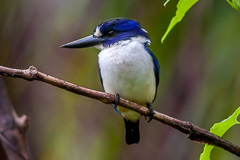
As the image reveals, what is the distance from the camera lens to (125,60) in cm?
259

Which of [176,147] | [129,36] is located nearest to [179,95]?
[176,147]

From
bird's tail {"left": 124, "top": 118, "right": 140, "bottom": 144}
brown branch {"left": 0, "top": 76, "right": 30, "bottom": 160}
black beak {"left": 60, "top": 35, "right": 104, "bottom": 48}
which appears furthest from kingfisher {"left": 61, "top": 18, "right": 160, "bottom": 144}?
brown branch {"left": 0, "top": 76, "right": 30, "bottom": 160}

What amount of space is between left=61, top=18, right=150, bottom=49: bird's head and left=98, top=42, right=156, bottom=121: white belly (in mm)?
90

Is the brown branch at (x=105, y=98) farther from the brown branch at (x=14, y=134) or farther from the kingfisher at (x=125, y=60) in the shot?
the brown branch at (x=14, y=134)

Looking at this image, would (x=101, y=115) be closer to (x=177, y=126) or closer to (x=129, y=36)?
(x=129, y=36)

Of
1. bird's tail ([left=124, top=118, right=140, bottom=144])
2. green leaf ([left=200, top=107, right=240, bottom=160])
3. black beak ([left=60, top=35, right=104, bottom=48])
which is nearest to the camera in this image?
green leaf ([left=200, top=107, right=240, bottom=160])

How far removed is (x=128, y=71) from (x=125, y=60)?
6 cm

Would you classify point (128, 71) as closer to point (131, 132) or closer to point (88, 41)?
point (88, 41)

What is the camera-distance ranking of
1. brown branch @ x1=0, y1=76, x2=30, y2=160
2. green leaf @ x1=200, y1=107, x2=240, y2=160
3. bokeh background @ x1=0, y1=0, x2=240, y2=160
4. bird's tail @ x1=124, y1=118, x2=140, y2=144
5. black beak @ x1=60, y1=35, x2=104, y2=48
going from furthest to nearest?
bird's tail @ x1=124, y1=118, x2=140, y2=144, bokeh background @ x1=0, y1=0, x2=240, y2=160, black beak @ x1=60, y1=35, x2=104, y2=48, brown branch @ x1=0, y1=76, x2=30, y2=160, green leaf @ x1=200, y1=107, x2=240, y2=160

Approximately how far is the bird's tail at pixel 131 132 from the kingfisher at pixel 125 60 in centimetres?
11

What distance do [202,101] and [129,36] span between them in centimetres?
58

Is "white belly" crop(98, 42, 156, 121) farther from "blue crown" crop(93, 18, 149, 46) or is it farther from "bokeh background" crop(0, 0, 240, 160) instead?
"bokeh background" crop(0, 0, 240, 160)

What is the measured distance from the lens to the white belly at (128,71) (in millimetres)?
2598

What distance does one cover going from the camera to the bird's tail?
9.91 feet
